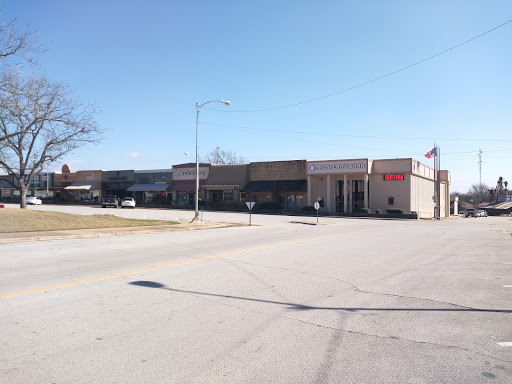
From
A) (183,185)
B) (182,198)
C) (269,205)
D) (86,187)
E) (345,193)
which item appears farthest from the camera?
(86,187)

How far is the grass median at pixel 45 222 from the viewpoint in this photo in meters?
19.7

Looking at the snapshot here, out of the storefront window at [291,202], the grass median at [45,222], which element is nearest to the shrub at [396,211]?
the storefront window at [291,202]

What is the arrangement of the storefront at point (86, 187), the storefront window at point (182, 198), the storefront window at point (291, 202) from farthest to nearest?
the storefront at point (86, 187)
the storefront window at point (182, 198)
the storefront window at point (291, 202)

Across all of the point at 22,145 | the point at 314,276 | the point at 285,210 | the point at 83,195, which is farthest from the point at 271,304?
the point at 83,195

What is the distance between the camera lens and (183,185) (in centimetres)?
6294

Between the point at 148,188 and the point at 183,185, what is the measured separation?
704 cm

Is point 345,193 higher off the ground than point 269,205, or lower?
higher

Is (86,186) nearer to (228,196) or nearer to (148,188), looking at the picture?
(148,188)

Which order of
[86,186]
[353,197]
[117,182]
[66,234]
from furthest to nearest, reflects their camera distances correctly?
[86,186], [117,182], [353,197], [66,234]

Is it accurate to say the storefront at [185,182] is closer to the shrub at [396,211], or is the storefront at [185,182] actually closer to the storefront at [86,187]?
the storefront at [86,187]

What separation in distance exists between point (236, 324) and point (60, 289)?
3.81 m

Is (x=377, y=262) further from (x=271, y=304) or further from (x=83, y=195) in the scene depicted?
(x=83, y=195)

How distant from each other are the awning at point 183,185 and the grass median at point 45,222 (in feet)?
115

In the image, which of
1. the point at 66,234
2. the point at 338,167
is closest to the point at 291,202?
the point at 338,167
